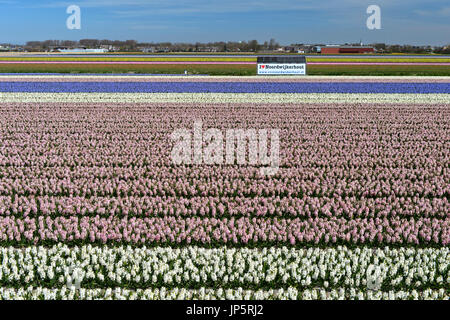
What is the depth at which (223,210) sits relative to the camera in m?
12.0

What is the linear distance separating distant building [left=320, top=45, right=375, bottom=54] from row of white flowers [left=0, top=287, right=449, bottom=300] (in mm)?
98589

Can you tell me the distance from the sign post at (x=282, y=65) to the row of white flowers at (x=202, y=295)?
124ft

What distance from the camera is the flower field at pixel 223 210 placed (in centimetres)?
883

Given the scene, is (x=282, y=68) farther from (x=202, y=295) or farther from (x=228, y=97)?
(x=202, y=295)

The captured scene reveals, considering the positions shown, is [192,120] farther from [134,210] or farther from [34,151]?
[134,210]

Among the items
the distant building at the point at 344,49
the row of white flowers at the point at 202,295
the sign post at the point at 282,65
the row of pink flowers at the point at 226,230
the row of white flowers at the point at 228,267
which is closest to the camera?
the row of white flowers at the point at 202,295

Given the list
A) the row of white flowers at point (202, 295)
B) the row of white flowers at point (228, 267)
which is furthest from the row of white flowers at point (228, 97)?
the row of white flowers at point (202, 295)

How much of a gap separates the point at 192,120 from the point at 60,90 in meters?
16.3

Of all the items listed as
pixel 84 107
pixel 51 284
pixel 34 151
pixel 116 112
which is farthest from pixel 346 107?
pixel 51 284

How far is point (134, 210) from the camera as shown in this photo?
38.8 ft

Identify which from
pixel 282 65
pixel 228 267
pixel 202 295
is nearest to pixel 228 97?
pixel 282 65

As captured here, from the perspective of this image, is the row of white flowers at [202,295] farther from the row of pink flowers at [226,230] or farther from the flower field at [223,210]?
the row of pink flowers at [226,230]

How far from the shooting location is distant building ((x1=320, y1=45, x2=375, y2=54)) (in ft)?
332

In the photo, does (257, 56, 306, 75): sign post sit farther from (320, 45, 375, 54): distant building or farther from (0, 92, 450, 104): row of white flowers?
(320, 45, 375, 54): distant building
